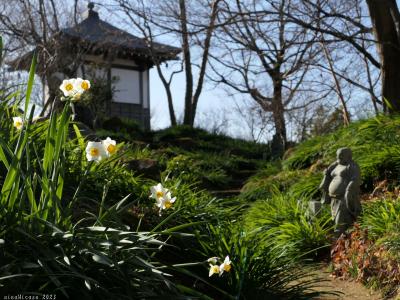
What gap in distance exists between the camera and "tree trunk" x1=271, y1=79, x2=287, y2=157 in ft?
52.4

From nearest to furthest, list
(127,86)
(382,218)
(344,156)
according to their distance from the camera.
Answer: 1. (382,218)
2. (344,156)
3. (127,86)

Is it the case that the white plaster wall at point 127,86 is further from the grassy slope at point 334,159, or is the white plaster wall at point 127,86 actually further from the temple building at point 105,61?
the grassy slope at point 334,159

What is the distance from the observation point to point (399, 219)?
5875 millimetres

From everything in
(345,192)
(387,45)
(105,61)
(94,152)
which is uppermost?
(105,61)

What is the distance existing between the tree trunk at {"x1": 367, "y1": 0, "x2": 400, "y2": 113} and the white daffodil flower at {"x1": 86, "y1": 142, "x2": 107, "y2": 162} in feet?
27.4

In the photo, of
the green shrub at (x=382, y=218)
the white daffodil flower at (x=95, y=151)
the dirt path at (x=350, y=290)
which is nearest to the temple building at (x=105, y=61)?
the green shrub at (x=382, y=218)

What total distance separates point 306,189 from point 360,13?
686cm

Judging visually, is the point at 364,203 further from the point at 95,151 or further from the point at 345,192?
the point at 95,151

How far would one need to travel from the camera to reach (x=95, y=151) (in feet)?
11.2

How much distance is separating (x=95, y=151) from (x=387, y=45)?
344 inches

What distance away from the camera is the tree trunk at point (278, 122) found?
1598cm

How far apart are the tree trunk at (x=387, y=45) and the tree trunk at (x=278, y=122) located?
449 centimetres

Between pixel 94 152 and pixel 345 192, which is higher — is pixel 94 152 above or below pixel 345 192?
above

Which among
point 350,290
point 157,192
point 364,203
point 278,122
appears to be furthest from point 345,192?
point 278,122
